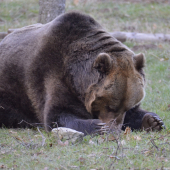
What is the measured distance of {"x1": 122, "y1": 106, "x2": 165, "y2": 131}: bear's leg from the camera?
15.6 feet

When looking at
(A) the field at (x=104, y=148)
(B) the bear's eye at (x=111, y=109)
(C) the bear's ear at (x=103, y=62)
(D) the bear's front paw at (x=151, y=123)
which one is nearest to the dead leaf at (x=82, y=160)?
(A) the field at (x=104, y=148)

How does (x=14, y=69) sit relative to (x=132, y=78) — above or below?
below

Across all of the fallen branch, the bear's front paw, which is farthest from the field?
the fallen branch

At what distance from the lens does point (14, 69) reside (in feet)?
17.3

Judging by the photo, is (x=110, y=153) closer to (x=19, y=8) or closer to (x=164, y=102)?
(x=164, y=102)

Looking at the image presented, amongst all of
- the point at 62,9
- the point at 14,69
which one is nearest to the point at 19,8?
the point at 62,9

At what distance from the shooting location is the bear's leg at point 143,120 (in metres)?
4.75

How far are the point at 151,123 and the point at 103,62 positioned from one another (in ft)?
4.12

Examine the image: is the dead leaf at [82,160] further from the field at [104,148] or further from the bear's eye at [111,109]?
the bear's eye at [111,109]

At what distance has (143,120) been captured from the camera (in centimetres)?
498

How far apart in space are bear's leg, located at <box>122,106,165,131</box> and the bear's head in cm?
42

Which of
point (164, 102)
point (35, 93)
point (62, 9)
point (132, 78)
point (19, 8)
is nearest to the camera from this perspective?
point (132, 78)

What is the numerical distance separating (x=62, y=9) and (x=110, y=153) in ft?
17.4

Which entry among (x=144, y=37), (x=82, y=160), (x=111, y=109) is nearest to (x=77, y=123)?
(x=111, y=109)
